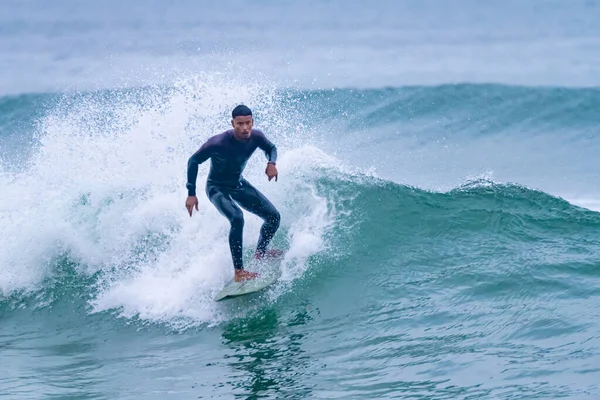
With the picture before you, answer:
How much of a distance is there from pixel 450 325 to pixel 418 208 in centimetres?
331

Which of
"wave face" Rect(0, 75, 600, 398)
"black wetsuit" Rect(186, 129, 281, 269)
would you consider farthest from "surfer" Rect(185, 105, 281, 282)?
"wave face" Rect(0, 75, 600, 398)

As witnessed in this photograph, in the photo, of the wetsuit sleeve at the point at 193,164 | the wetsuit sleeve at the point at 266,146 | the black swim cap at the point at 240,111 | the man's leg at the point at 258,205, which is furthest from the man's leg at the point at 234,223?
the black swim cap at the point at 240,111

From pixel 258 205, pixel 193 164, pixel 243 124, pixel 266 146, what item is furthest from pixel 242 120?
pixel 258 205

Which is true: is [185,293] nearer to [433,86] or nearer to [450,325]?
[450,325]

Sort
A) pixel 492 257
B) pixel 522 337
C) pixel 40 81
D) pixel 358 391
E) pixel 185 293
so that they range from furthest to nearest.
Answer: pixel 40 81
pixel 492 257
pixel 185 293
pixel 522 337
pixel 358 391

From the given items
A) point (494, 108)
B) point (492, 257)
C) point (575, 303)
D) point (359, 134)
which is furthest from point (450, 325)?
point (494, 108)

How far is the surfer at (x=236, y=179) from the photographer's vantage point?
813 centimetres

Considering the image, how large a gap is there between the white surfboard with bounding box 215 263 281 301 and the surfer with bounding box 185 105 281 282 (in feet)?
0.21

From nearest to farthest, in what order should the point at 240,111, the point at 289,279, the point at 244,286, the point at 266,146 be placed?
the point at 240,111
the point at 244,286
the point at 266,146
the point at 289,279

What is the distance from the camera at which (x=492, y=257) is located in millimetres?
9227

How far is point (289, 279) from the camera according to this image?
28.9 feet

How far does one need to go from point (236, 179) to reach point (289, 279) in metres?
1.20

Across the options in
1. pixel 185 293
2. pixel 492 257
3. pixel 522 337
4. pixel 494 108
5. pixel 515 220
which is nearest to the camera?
pixel 522 337

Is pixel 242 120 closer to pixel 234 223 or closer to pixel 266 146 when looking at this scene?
pixel 266 146
